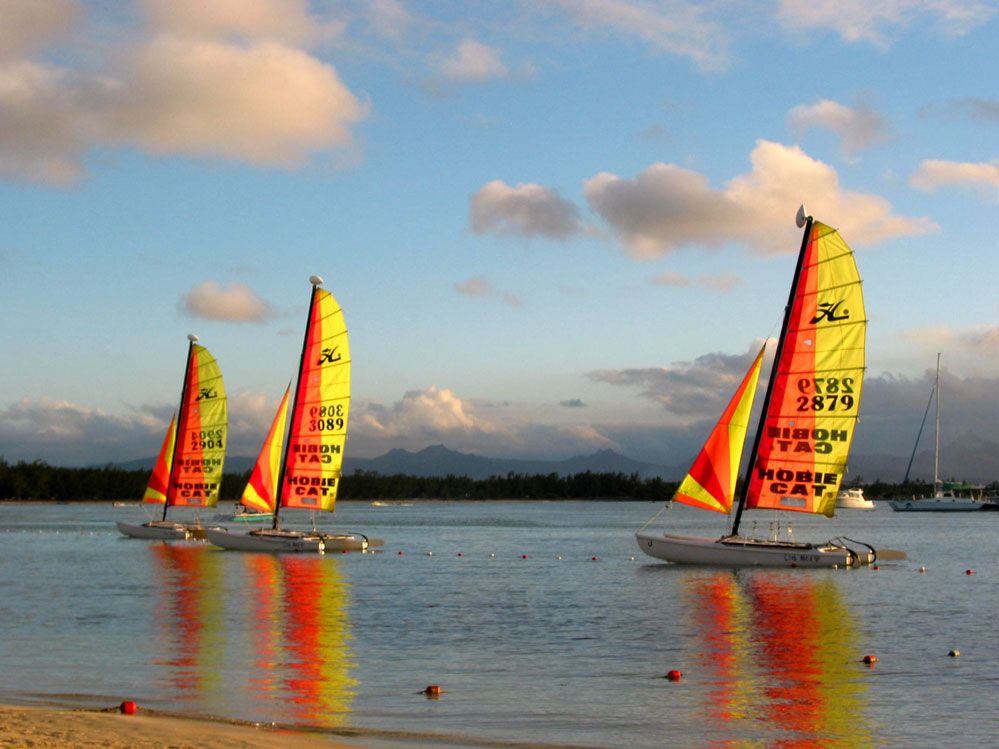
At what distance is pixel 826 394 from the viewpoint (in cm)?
5031

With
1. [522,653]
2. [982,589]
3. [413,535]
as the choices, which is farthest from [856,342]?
[413,535]

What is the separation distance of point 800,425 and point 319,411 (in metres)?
25.6

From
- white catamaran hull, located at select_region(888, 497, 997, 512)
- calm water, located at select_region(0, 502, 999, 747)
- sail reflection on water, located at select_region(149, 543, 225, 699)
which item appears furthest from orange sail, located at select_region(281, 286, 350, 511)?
white catamaran hull, located at select_region(888, 497, 997, 512)

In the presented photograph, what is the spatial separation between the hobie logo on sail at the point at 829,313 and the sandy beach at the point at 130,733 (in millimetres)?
36368

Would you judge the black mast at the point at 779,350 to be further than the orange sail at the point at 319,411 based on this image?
No

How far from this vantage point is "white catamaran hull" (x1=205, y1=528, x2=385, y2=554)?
60.7 meters

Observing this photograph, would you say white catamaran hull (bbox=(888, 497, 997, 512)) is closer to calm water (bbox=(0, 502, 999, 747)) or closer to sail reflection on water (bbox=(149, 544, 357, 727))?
calm water (bbox=(0, 502, 999, 747))

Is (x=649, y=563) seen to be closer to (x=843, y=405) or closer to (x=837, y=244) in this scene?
(x=843, y=405)

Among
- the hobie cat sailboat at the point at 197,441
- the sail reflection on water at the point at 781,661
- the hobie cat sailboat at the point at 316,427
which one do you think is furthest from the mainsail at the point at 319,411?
the sail reflection on water at the point at 781,661

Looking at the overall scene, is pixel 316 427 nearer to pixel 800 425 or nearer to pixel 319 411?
pixel 319 411

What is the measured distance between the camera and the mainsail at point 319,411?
6050 cm

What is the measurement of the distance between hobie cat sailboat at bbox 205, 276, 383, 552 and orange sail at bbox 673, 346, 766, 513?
19806 millimetres

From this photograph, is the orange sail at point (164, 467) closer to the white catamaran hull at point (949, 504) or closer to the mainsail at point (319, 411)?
the mainsail at point (319, 411)

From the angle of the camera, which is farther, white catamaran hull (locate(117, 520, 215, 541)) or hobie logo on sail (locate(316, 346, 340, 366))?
white catamaran hull (locate(117, 520, 215, 541))
